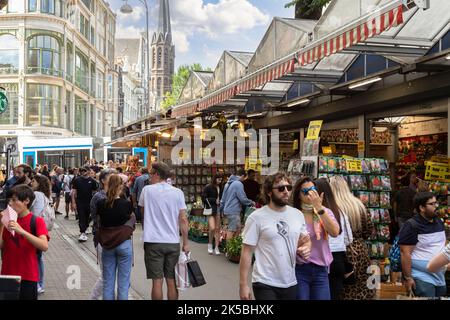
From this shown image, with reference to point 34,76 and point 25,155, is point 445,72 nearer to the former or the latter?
point 25,155

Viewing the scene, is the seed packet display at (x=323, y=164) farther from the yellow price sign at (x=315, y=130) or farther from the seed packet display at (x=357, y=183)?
the yellow price sign at (x=315, y=130)

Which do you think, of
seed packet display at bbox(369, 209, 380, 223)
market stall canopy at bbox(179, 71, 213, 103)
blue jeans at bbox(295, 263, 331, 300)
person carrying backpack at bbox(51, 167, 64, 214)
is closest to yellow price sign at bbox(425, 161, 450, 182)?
seed packet display at bbox(369, 209, 380, 223)

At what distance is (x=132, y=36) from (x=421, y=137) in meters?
96.1

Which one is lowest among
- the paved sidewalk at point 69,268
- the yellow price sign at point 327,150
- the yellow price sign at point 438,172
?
the paved sidewalk at point 69,268

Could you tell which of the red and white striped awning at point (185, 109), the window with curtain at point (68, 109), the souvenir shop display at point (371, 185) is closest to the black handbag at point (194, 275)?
the souvenir shop display at point (371, 185)

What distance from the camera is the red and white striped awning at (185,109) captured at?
14.9 m

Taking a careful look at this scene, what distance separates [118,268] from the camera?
20.7 ft

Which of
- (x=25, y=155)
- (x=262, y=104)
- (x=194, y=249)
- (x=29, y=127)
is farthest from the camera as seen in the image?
(x=29, y=127)

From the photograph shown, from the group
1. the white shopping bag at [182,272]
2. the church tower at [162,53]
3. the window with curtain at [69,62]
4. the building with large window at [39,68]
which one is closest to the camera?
the white shopping bag at [182,272]

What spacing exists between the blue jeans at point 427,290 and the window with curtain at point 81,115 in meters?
50.5

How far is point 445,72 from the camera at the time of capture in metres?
8.97

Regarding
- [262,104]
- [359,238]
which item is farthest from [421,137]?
[359,238]

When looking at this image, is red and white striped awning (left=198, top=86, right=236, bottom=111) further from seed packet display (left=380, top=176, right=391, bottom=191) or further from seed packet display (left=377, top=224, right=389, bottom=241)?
seed packet display (left=377, top=224, right=389, bottom=241)
